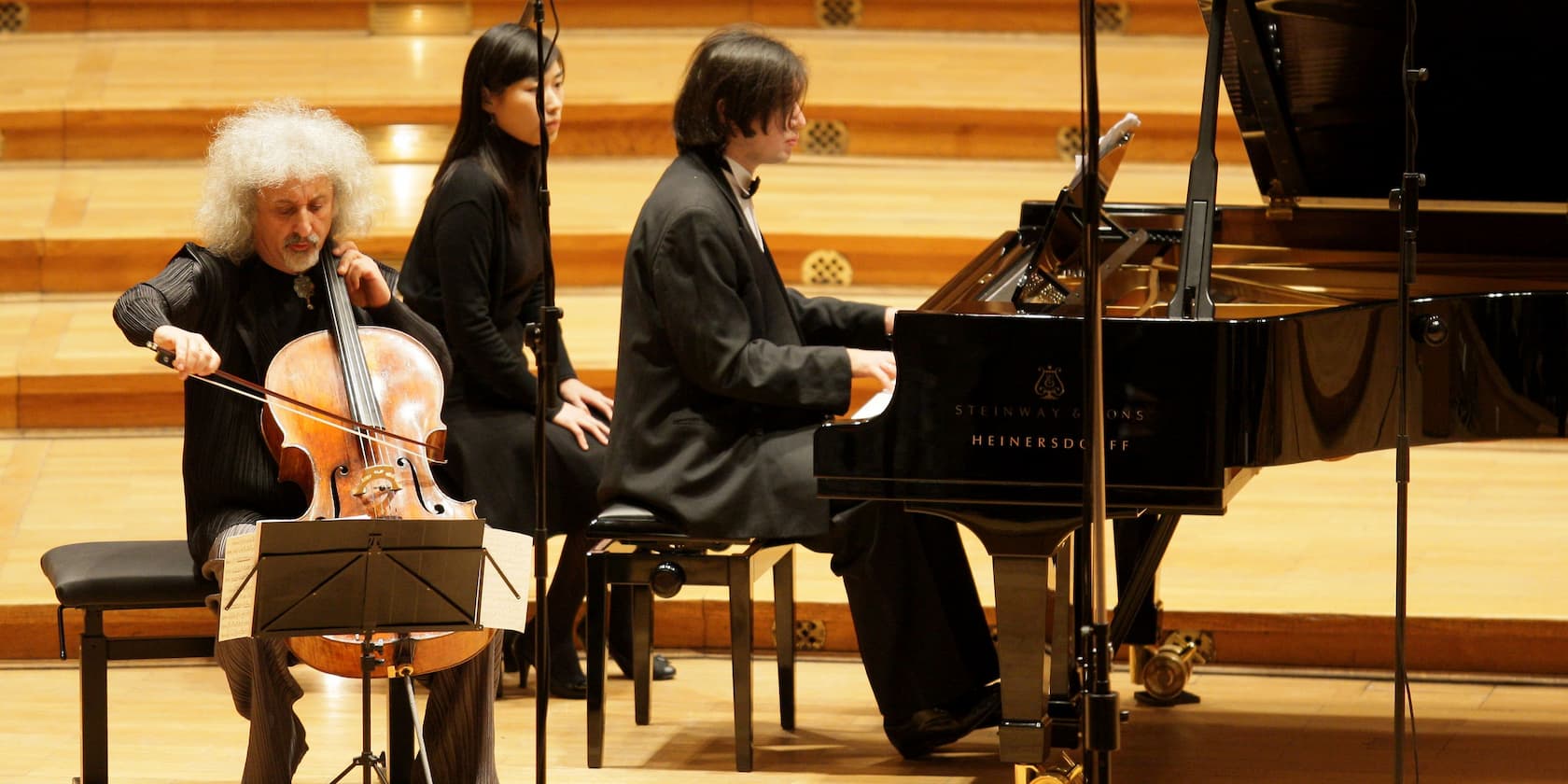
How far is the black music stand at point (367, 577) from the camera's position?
90.1 inches

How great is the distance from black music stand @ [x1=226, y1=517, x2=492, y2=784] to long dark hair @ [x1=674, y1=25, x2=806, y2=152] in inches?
41.1

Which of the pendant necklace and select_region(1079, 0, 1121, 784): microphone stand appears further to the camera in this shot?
the pendant necklace

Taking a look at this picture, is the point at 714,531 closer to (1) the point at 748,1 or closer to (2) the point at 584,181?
(2) the point at 584,181

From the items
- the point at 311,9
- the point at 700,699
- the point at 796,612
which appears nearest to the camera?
the point at 700,699

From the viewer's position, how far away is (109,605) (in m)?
2.89

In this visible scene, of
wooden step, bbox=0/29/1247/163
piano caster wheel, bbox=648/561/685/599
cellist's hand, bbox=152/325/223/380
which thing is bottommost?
piano caster wheel, bbox=648/561/685/599

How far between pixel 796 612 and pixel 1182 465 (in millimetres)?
1524

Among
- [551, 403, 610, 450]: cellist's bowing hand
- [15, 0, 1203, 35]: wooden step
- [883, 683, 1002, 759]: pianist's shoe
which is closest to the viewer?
[883, 683, 1002, 759]: pianist's shoe

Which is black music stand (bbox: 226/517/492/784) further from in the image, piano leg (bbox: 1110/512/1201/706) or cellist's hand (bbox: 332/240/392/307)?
piano leg (bbox: 1110/512/1201/706)

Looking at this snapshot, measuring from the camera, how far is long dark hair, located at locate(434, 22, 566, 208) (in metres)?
3.44

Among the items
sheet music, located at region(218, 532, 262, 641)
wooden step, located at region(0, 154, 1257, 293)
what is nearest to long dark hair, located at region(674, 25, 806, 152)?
sheet music, located at region(218, 532, 262, 641)

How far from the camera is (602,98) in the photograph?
5492 mm

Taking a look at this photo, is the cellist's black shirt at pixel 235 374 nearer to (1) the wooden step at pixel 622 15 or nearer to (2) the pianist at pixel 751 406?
(2) the pianist at pixel 751 406

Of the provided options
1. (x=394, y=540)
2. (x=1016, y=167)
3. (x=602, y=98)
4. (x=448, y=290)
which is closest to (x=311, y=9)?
(x=602, y=98)
